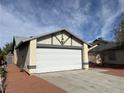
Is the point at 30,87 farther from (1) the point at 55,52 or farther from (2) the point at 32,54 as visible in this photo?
(1) the point at 55,52

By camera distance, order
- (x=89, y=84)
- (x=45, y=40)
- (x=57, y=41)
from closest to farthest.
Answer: (x=89, y=84), (x=45, y=40), (x=57, y=41)

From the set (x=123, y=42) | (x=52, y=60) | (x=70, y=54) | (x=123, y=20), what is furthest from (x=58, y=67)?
(x=123, y=20)

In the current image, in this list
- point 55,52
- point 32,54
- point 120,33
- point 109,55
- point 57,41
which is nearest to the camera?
point 32,54

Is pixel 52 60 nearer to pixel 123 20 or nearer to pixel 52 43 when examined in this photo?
pixel 52 43

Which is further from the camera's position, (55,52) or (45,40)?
(55,52)

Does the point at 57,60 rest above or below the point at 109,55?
below

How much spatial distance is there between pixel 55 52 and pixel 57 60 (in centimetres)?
94

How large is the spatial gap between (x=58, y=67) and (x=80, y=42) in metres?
4.51

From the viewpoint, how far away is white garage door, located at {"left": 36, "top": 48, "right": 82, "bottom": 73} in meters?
16.2

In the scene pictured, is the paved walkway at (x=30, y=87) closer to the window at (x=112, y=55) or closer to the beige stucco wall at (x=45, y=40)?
the beige stucco wall at (x=45, y=40)

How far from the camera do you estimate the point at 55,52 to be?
17328mm

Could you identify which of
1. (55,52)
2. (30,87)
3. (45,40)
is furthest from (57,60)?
(30,87)

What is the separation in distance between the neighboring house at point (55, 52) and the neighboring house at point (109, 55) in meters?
8.29

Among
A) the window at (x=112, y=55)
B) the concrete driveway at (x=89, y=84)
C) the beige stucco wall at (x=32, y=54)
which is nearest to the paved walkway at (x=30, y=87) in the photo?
the concrete driveway at (x=89, y=84)
